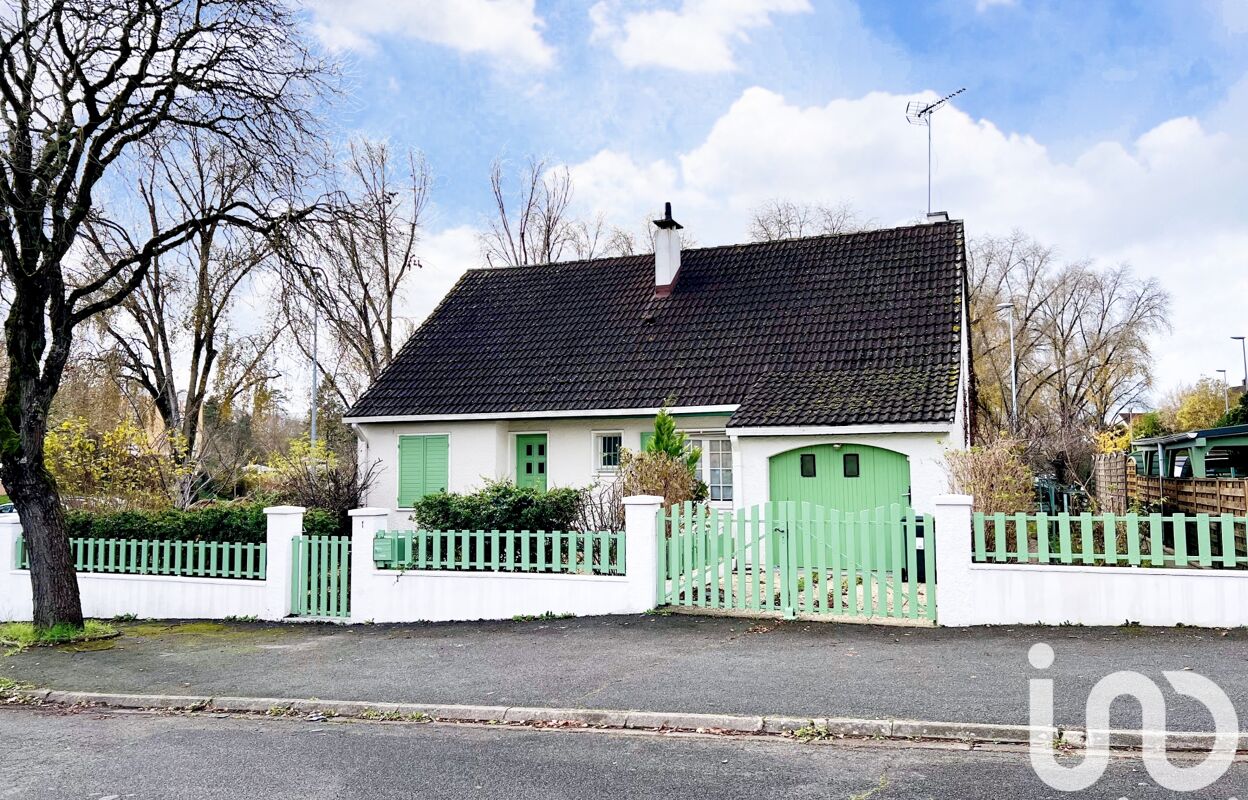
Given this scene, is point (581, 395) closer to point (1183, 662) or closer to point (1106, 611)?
point (1106, 611)

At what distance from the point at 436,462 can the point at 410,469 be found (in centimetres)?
62

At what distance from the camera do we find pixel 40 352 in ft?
39.1

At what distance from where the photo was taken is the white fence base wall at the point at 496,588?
1123 centimetres

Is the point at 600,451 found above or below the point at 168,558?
above

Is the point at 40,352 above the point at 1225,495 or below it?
above

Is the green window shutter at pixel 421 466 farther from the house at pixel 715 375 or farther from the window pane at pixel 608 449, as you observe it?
the window pane at pixel 608 449

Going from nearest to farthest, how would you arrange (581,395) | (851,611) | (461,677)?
1. (461,677)
2. (851,611)
3. (581,395)

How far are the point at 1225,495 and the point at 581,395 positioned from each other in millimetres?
11169

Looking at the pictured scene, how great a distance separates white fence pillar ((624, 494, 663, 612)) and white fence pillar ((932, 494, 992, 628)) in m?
3.22

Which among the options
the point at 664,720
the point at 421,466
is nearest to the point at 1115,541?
the point at 664,720

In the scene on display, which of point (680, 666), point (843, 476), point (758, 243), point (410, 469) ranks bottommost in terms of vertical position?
point (680, 666)

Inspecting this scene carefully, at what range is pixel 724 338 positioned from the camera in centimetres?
1950

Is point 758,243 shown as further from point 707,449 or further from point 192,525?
point 192,525

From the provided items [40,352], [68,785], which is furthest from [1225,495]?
[40,352]
